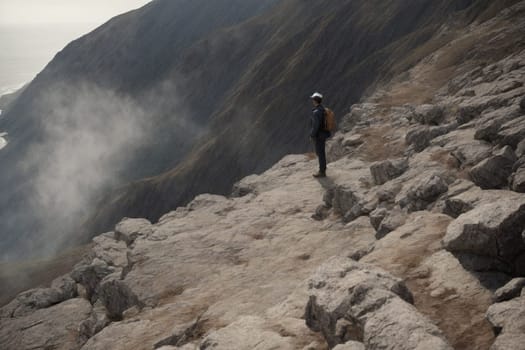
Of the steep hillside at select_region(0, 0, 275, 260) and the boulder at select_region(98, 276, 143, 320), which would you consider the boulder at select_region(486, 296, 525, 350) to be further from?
the steep hillside at select_region(0, 0, 275, 260)

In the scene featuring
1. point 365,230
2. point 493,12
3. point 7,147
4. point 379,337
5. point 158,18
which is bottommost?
point 365,230

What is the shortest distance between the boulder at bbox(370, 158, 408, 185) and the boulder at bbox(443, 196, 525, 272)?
7.16 m

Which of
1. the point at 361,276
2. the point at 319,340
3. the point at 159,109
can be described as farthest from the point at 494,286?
the point at 159,109

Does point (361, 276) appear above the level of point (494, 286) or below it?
above

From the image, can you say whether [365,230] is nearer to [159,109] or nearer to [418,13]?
[418,13]

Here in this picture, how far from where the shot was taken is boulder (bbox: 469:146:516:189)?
1049 cm

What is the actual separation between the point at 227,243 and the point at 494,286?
32.1ft

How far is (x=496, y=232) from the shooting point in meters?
7.43

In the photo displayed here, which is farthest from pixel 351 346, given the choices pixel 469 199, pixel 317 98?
pixel 317 98

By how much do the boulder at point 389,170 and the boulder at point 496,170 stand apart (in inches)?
171

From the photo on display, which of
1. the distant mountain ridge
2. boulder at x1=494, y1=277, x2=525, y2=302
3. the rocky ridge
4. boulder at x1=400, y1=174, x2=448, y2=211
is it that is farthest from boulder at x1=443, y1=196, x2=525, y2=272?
the distant mountain ridge

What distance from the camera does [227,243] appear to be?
15.9 meters

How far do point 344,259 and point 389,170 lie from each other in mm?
6969

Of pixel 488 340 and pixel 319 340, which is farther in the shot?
pixel 319 340
